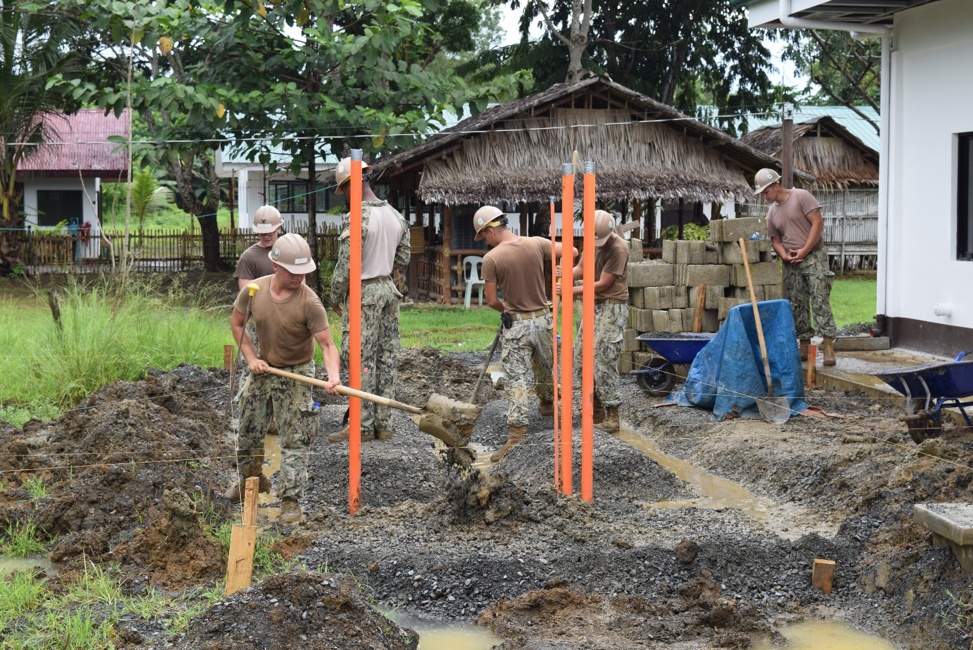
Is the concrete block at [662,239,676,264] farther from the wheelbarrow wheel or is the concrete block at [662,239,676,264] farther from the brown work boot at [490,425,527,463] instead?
the brown work boot at [490,425,527,463]

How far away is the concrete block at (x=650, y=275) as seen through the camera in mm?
12484

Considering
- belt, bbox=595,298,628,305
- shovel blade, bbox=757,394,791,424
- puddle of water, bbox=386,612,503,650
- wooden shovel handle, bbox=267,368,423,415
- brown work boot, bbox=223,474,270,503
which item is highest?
belt, bbox=595,298,628,305

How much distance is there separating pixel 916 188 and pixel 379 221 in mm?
6383

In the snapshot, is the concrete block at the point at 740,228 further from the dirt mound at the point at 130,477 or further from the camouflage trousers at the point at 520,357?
the dirt mound at the point at 130,477

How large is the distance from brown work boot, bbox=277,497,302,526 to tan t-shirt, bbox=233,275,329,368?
2.73ft

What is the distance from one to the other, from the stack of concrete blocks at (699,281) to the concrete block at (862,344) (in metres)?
0.95

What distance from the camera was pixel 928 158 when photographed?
11.9m

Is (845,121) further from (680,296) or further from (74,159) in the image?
(680,296)

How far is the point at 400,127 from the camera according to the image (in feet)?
60.1

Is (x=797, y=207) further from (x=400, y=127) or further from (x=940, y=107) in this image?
(x=400, y=127)

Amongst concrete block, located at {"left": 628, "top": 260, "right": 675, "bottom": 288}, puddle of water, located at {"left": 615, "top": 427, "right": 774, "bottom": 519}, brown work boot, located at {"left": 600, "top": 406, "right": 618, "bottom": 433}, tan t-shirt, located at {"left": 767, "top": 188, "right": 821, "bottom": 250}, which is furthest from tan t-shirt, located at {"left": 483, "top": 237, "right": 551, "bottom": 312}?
concrete block, located at {"left": 628, "top": 260, "right": 675, "bottom": 288}

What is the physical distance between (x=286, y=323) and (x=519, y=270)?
2762 millimetres

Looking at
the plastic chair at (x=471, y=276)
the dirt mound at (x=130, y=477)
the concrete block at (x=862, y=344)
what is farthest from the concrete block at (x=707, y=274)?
the plastic chair at (x=471, y=276)

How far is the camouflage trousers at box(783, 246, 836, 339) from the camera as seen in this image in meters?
11.4
